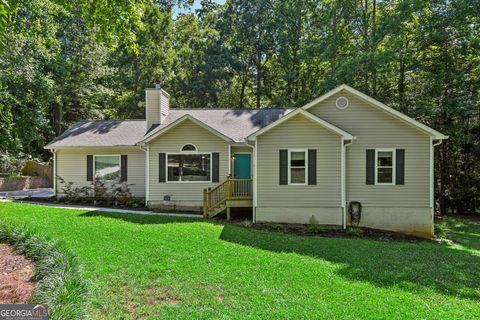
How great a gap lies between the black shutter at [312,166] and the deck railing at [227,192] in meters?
2.38

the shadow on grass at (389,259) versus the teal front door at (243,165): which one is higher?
the teal front door at (243,165)

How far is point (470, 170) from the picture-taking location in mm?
18688

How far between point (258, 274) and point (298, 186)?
620 cm

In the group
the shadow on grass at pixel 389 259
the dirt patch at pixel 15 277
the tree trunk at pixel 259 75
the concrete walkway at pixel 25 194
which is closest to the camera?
the dirt patch at pixel 15 277

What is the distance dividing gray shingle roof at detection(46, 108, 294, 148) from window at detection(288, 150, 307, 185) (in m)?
2.97

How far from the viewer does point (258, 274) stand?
241 inches

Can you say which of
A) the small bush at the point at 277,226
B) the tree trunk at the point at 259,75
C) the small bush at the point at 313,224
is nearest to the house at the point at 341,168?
the small bush at the point at 313,224

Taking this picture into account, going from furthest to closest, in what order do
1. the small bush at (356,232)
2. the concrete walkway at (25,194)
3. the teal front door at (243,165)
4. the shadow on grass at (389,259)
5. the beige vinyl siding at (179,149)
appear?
the concrete walkway at (25,194), the teal front door at (243,165), the beige vinyl siding at (179,149), the small bush at (356,232), the shadow on grass at (389,259)

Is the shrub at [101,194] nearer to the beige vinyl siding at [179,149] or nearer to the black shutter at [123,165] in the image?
the black shutter at [123,165]

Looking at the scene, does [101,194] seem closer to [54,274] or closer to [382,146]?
[54,274]

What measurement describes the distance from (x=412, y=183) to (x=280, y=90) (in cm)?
1948

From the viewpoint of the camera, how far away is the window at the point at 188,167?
13906 millimetres

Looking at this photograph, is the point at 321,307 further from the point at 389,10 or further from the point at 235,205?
the point at 389,10

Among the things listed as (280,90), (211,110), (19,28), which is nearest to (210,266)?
(211,110)
